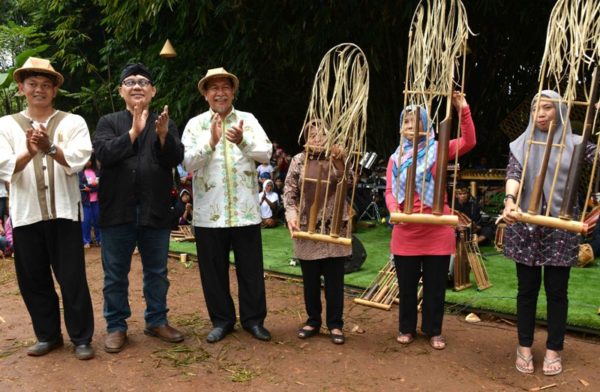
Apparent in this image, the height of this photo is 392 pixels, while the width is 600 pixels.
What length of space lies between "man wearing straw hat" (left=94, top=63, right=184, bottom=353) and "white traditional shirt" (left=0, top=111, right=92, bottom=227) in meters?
Answer: 0.15

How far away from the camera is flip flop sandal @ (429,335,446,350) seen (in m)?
3.58

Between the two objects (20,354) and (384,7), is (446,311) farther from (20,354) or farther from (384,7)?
(384,7)

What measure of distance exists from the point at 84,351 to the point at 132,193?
1.04 metres

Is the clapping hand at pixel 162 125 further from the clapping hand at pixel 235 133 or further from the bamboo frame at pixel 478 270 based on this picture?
the bamboo frame at pixel 478 270

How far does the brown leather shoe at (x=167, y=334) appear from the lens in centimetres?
370

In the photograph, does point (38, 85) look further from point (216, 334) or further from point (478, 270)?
point (478, 270)

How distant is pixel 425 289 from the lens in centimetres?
362

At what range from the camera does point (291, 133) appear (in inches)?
513

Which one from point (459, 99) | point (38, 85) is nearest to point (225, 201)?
point (38, 85)

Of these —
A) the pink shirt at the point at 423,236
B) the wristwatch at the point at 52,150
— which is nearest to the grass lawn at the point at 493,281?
the pink shirt at the point at 423,236

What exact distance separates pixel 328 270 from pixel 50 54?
1346 centimetres

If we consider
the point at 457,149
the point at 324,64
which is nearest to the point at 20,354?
the point at 324,64

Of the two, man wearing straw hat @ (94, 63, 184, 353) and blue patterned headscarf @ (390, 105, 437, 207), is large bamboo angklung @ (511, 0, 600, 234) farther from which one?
man wearing straw hat @ (94, 63, 184, 353)

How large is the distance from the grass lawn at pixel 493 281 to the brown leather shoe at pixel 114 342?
92.3 inches
